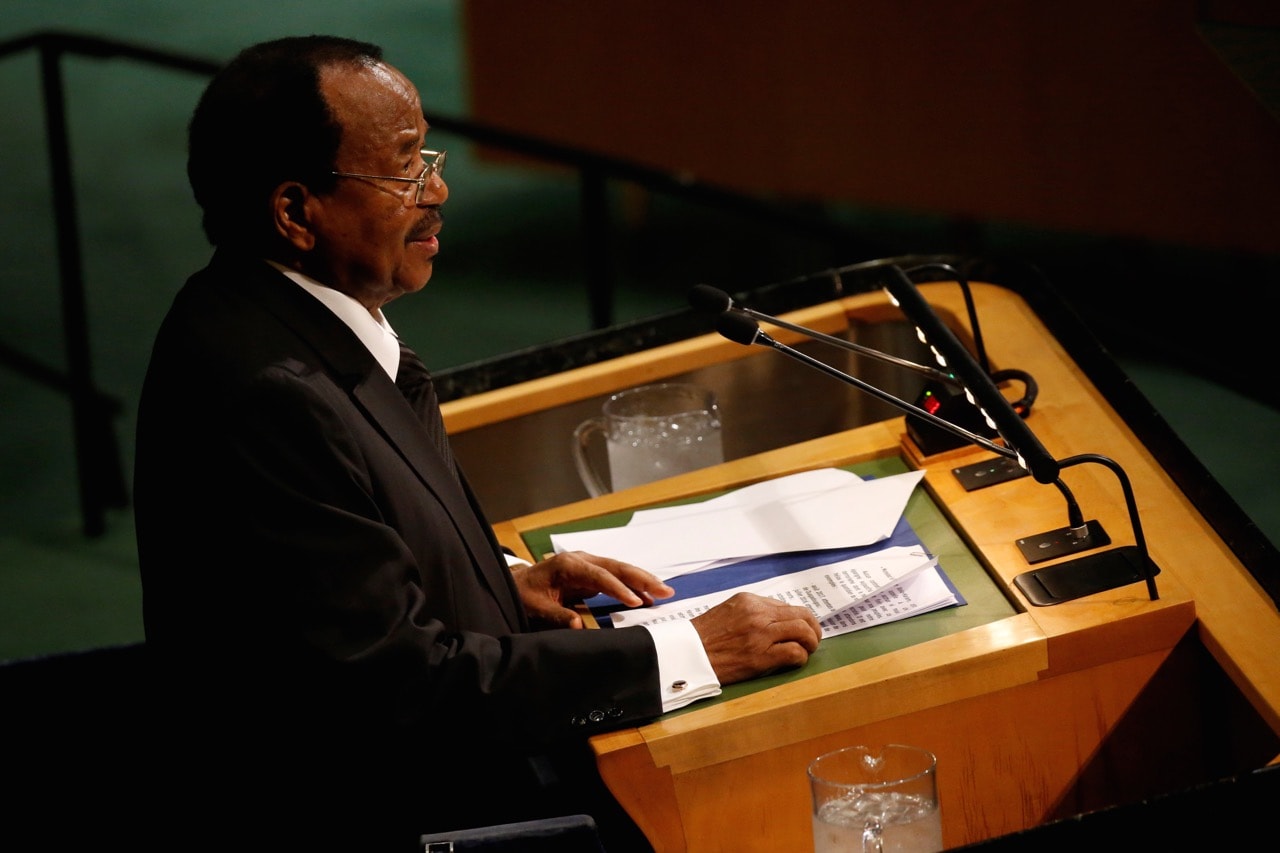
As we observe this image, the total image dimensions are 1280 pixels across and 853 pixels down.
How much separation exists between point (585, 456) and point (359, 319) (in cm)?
75

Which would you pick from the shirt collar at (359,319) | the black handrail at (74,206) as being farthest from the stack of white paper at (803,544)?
the black handrail at (74,206)

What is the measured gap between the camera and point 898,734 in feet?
5.34

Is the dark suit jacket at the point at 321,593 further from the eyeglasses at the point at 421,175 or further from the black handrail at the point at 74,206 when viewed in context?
the black handrail at the point at 74,206

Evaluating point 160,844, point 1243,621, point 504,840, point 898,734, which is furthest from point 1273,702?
point 160,844

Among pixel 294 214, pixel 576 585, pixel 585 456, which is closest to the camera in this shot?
pixel 294 214

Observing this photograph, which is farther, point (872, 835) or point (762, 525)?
point (762, 525)

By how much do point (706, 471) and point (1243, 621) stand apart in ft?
2.56

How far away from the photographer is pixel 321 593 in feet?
4.93

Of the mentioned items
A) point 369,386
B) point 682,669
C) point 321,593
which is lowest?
point 682,669

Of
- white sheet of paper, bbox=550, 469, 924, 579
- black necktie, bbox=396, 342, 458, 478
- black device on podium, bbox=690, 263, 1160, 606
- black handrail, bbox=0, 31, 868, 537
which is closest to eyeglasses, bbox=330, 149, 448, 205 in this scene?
black necktie, bbox=396, 342, 458, 478

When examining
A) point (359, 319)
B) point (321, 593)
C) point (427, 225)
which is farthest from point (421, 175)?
point (321, 593)

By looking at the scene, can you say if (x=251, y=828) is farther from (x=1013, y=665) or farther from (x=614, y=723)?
(x=1013, y=665)

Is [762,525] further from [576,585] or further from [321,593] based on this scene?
[321,593]

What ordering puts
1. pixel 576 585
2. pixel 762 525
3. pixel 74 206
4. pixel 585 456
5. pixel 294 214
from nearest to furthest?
pixel 294 214, pixel 576 585, pixel 762 525, pixel 585 456, pixel 74 206
